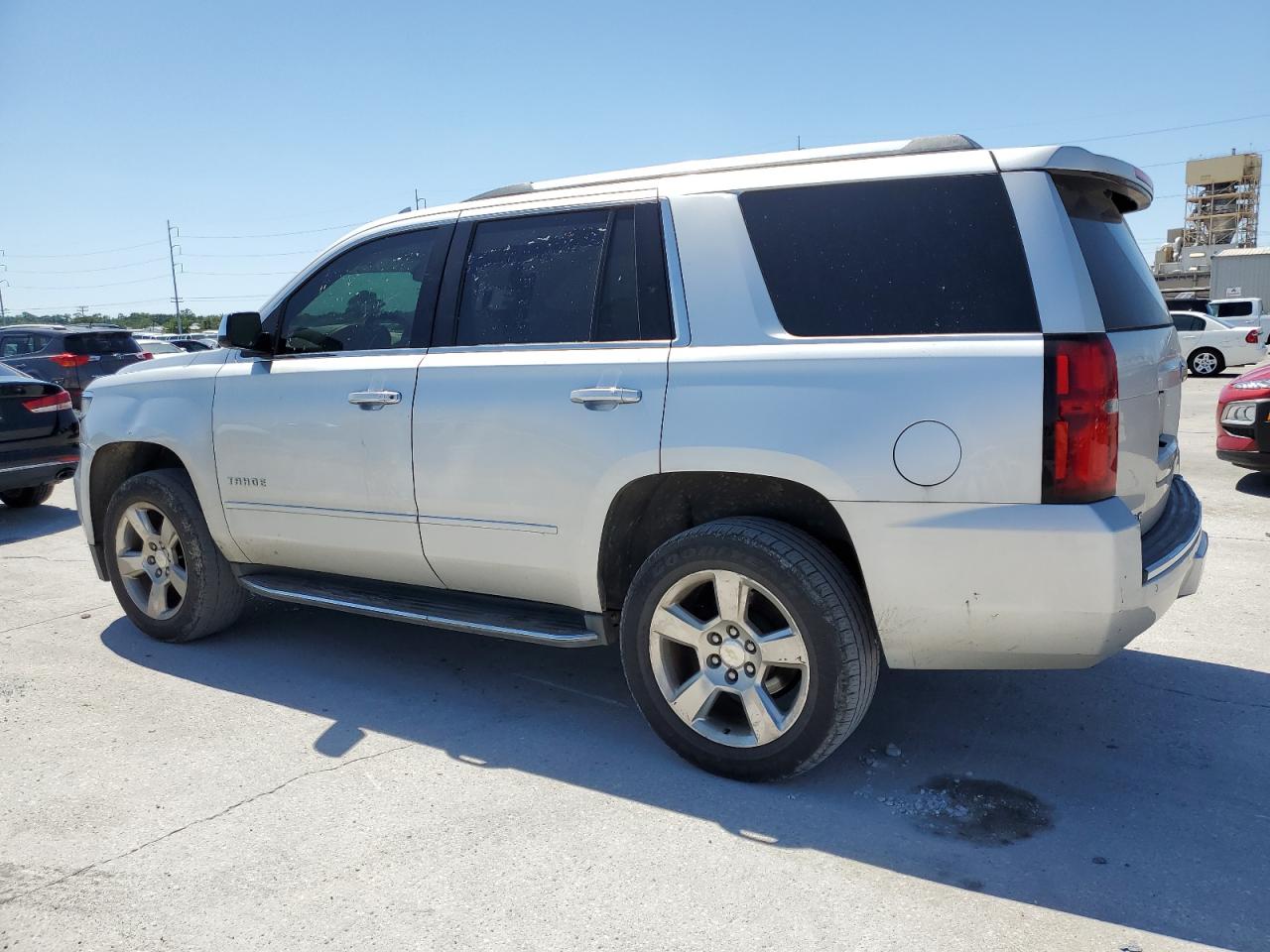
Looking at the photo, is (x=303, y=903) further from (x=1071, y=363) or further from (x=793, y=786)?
(x=1071, y=363)

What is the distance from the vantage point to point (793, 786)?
131 inches

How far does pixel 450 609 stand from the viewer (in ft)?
13.0

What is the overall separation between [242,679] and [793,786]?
8.39 feet

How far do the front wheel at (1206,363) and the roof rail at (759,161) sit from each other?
22044mm

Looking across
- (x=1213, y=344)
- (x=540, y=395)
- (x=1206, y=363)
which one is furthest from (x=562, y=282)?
(x=1206, y=363)

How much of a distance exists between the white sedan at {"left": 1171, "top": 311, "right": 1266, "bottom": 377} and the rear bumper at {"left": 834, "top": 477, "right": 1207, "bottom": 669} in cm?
2149

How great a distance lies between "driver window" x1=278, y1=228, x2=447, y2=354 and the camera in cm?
419

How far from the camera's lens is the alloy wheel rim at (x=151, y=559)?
16.1ft

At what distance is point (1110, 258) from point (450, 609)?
2.66 meters

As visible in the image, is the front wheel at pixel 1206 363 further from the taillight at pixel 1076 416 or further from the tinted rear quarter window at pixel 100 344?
the taillight at pixel 1076 416

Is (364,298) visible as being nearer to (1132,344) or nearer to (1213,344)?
(1132,344)

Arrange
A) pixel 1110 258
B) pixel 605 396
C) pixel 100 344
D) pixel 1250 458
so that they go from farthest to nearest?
pixel 100 344 → pixel 1250 458 → pixel 605 396 → pixel 1110 258

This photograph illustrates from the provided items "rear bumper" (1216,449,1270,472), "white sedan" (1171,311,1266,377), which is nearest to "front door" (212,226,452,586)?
"rear bumper" (1216,449,1270,472)

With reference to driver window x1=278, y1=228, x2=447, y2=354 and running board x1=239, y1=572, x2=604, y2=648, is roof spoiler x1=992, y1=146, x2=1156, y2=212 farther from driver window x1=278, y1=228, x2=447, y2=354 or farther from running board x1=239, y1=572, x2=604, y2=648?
driver window x1=278, y1=228, x2=447, y2=354
